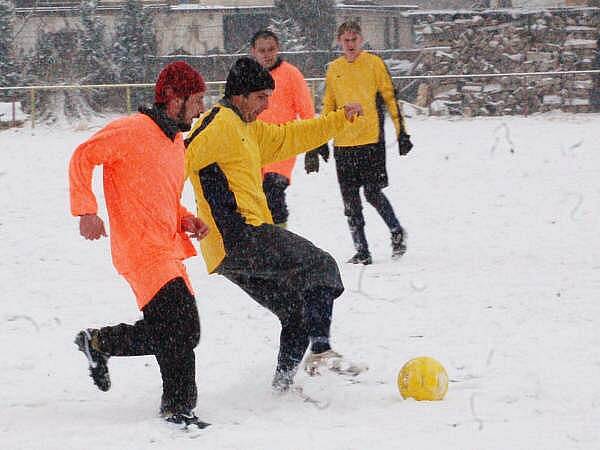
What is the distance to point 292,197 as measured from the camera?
42.7ft

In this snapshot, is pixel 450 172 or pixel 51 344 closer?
pixel 51 344

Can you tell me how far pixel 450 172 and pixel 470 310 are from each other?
7390 mm

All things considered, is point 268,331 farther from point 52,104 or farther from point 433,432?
point 52,104

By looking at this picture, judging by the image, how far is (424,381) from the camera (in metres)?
5.02

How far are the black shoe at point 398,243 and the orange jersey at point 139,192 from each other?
431 centimetres

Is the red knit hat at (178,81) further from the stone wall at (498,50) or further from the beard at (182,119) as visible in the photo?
the stone wall at (498,50)

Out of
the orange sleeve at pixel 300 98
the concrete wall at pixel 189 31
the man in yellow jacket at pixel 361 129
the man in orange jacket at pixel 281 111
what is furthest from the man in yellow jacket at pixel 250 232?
the concrete wall at pixel 189 31

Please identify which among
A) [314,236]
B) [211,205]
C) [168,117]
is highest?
[168,117]

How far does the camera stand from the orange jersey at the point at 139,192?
4.63 metres

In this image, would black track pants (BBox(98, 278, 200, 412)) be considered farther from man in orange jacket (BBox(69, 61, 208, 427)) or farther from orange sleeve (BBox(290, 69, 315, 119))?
orange sleeve (BBox(290, 69, 315, 119))

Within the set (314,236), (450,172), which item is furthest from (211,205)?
(450,172)

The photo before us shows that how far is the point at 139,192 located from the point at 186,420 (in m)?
1.04

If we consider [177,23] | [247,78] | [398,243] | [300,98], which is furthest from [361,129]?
[177,23]

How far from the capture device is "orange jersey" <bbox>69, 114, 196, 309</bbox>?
4633mm
